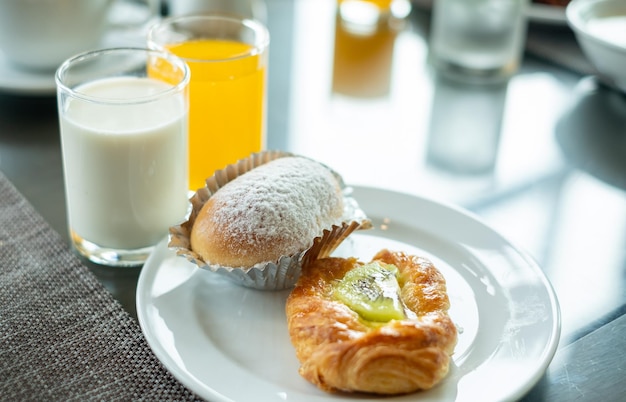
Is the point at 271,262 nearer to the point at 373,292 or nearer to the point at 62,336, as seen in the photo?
the point at 373,292

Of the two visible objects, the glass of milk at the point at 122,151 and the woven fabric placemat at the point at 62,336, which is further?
the glass of milk at the point at 122,151

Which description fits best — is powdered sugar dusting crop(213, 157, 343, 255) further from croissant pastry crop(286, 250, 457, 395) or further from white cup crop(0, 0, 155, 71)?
white cup crop(0, 0, 155, 71)

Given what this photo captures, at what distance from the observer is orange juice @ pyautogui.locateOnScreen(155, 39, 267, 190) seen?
1.18m

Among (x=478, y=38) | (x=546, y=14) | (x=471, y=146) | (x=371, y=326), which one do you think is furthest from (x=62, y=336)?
(x=546, y=14)

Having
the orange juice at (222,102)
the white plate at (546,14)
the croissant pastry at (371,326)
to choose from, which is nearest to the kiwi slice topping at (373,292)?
the croissant pastry at (371,326)

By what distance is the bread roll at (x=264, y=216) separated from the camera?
963 millimetres

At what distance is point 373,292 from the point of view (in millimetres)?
902

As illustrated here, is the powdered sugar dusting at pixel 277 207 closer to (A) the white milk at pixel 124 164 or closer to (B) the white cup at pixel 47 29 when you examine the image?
(A) the white milk at pixel 124 164

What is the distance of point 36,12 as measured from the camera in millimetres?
1372

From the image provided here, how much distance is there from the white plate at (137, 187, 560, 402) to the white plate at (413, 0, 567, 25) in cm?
81

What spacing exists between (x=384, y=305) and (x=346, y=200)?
0.27 metres

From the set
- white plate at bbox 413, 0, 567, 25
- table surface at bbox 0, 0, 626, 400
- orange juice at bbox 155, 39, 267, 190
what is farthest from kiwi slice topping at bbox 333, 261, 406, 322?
white plate at bbox 413, 0, 567, 25

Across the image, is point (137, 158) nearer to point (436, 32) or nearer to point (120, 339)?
point (120, 339)

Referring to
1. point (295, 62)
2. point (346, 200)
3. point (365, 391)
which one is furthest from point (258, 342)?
point (295, 62)
